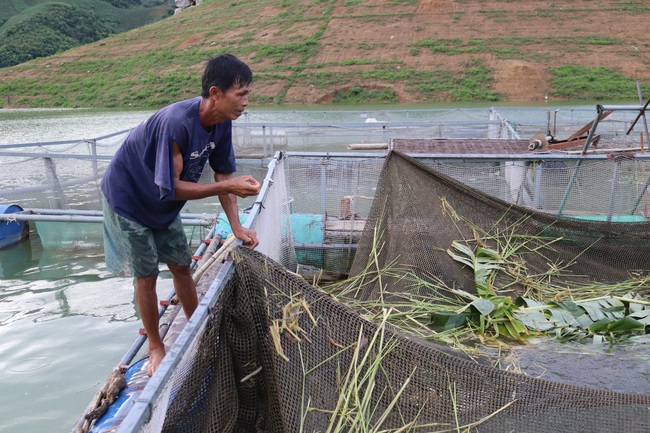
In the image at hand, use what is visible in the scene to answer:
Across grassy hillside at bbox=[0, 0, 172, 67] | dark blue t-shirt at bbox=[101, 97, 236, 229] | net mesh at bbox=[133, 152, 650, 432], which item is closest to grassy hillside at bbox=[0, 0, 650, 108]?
grassy hillside at bbox=[0, 0, 172, 67]

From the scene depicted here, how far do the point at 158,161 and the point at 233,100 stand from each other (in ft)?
1.41

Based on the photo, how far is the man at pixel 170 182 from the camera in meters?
2.55

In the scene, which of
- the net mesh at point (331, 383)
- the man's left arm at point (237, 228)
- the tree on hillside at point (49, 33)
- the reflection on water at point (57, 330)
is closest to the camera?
the net mesh at point (331, 383)

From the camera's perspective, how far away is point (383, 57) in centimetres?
3428

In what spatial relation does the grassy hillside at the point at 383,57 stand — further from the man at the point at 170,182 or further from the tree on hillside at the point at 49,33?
the man at the point at 170,182

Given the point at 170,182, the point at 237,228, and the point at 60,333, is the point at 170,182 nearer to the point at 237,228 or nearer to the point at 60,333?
the point at 237,228

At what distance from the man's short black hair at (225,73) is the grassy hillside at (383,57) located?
27.4m

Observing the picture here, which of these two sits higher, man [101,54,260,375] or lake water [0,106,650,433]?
man [101,54,260,375]

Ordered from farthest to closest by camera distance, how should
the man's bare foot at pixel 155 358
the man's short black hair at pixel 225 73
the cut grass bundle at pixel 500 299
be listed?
the cut grass bundle at pixel 500 299 < the man's bare foot at pixel 155 358 < the man's short black hair at pixel 225 73

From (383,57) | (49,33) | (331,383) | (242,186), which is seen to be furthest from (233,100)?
(49,33)

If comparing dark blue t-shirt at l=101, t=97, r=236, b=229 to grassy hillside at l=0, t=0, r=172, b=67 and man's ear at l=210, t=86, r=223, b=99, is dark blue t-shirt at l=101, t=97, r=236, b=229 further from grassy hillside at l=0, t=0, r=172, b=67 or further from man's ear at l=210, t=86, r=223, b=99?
grassy hillside at l=0, t=0, r=172, b=67

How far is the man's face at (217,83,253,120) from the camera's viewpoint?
2.55m

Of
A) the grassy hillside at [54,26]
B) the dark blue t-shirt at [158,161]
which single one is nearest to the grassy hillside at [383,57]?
the grassy hillside at [54,26]

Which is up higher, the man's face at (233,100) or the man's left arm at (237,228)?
the man's face at (233,100)
